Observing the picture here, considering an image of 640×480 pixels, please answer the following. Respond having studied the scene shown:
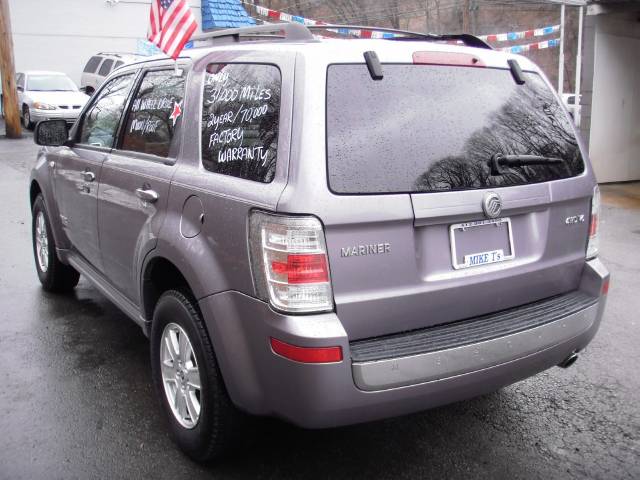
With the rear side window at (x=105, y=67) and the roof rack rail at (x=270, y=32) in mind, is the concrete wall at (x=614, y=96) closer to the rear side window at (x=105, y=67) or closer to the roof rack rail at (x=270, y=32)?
the roof rack rail at (x=270, y=32)

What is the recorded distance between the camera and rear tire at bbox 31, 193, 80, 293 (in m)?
5.44

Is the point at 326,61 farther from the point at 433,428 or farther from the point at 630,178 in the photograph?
the point at 630,178

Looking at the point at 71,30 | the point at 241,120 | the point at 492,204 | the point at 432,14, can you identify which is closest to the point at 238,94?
the point at 241,120

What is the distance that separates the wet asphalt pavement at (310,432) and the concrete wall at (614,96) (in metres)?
8.17

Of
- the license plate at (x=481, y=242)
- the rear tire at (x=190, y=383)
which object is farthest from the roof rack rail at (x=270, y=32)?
the rear tire at (x=190, y=383)

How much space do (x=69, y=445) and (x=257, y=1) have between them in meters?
38.6

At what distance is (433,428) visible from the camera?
347cm

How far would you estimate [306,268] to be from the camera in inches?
97.2

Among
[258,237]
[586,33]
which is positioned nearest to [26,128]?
[586,33]

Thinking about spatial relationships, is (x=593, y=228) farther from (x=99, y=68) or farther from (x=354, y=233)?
(x=99, y=68)

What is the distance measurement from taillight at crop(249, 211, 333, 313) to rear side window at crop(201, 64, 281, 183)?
0.92ft

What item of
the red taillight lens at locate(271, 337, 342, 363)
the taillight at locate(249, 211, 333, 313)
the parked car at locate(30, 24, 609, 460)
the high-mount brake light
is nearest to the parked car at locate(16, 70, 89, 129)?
the parked car at locate(30, 24, 609, 460)

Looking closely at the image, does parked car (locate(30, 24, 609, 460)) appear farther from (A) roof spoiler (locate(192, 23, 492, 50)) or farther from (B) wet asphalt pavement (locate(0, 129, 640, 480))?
(B) wet asphalt pavement (locate(0, 129, 640, 480))

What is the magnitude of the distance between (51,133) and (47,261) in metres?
1.19
